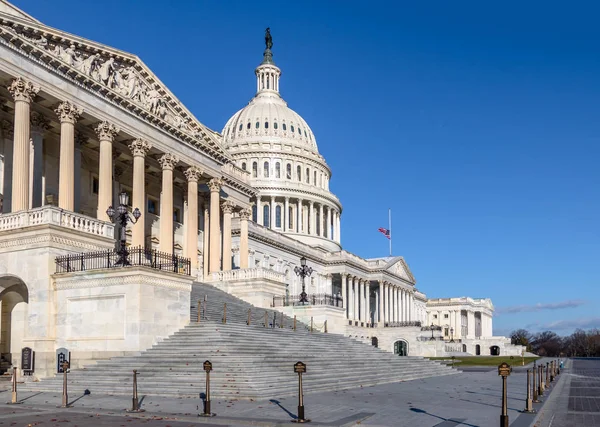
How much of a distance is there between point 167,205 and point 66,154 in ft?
37.2

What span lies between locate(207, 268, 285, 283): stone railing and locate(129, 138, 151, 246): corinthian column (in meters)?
9.23

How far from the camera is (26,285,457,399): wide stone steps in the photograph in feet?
87.6

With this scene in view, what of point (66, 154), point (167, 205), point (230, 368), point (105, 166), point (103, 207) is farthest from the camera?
point (167, 205)

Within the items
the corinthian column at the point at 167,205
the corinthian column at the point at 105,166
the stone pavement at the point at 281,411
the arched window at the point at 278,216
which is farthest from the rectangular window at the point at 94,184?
the arched window at the point at 278,216

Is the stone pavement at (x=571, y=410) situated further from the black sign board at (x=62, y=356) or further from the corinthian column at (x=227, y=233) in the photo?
the corinthian column at (x=227, y=233)

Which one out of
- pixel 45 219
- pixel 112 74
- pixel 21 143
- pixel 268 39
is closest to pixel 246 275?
pixel 112 74

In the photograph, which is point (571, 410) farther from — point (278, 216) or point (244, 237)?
point (278, 216)

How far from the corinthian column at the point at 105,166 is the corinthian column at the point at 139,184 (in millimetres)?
2678

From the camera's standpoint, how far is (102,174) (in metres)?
44.0

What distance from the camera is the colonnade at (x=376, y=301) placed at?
117 metres

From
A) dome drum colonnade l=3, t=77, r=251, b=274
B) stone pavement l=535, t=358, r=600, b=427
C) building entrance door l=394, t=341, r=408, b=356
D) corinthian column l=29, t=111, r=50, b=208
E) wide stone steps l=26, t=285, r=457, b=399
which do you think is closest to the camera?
stone pavement l=535, t=358, r=600, b=427

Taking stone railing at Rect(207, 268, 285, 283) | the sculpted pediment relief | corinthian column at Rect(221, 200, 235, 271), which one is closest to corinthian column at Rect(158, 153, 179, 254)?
the sculpted pediment relief

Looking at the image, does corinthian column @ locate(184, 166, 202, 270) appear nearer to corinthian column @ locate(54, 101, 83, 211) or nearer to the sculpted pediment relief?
the sculpted pediment relief

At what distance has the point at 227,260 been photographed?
62750 mm
